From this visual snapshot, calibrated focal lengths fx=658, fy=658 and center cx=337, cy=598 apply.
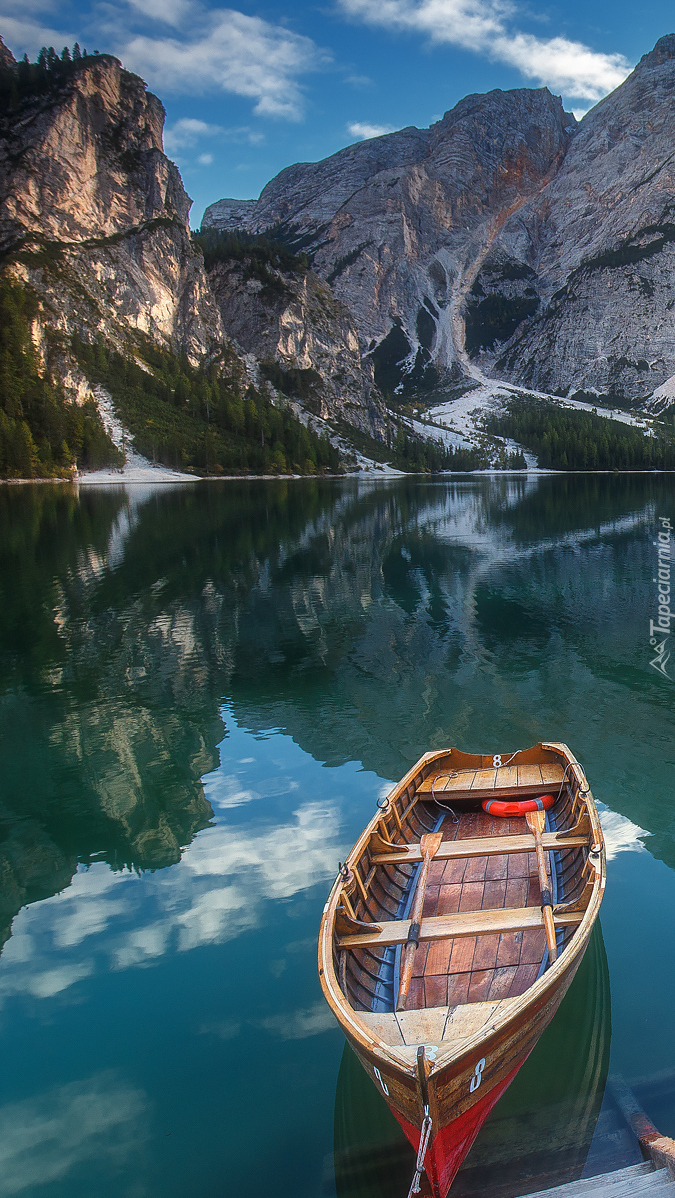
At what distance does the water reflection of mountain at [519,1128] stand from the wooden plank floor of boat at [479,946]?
1.21m

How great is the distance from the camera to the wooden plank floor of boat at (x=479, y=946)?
7305 mm

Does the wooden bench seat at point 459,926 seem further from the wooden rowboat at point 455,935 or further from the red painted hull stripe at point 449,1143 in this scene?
the red painted hull stripe at point 449,1143

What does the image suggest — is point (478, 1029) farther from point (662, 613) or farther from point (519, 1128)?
point (662, 613)

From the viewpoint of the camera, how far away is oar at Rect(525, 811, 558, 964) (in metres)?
7.58

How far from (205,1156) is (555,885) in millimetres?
5551

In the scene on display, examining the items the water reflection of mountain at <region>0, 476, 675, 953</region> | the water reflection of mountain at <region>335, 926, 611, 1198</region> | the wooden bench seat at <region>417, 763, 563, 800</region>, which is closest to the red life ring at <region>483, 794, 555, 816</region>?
the wooden bench seat at <region>417, 763, 563, 800</region>

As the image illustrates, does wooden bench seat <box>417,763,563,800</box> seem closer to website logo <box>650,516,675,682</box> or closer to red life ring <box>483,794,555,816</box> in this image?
red life ring <box>483,794,555,816</box>

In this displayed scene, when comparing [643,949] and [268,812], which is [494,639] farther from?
[643,949]

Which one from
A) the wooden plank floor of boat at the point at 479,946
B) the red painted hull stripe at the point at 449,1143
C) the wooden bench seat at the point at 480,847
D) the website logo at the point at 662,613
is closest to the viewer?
the red painted hull stripe at the point at 449,1143

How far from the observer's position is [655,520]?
70.2 m

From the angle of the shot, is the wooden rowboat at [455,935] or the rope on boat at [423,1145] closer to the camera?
the rope on boat at [423,1145]

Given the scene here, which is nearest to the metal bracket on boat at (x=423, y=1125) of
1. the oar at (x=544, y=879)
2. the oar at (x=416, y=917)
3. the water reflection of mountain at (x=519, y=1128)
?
the water reflection of mountain at (x=519, y=1128)

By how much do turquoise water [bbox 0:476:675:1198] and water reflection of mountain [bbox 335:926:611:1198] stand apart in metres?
0.03

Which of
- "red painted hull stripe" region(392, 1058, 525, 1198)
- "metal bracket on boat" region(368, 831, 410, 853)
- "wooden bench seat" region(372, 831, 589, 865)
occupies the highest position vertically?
"metal bracket on boat" region(368, 831, 410, 853)
